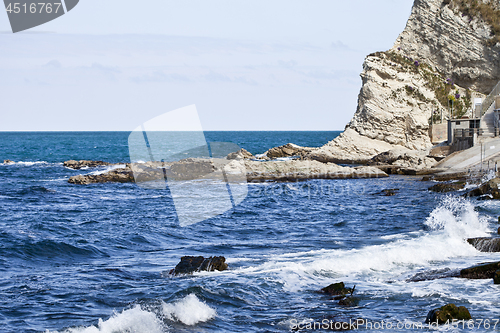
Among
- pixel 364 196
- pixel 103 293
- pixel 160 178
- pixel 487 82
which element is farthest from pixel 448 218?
pixel 487 82

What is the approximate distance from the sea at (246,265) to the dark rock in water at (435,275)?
10 centimetres

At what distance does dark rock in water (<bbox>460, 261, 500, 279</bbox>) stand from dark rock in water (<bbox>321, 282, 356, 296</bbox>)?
268 cm

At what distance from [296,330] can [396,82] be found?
47370 millimetres

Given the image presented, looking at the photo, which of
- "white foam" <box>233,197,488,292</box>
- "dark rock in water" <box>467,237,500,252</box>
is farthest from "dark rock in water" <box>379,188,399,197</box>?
"dark rock in water" <box>467,237,500,252</box>

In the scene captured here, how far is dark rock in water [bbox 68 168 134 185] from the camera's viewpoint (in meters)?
36.9

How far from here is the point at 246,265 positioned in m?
13.1

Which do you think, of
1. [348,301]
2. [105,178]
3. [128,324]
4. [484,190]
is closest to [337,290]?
[348,301]

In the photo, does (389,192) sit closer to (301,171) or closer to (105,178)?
(301,171)

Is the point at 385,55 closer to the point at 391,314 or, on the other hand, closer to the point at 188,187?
the point at 188,187

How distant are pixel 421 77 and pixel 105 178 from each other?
35.2 metres

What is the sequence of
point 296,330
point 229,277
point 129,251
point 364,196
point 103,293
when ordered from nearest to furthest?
point 296,330, point 103,293, point 229,277, point 129,251, point 364,196

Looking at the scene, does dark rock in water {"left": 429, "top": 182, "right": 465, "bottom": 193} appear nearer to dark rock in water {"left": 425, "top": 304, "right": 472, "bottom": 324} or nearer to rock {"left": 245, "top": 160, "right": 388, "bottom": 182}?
A: rock {"left": 245, "top": 160, "right": 388, "bottom": 182}

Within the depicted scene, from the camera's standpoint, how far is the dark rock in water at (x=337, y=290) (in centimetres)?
1039

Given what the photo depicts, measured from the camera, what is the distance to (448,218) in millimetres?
18609
